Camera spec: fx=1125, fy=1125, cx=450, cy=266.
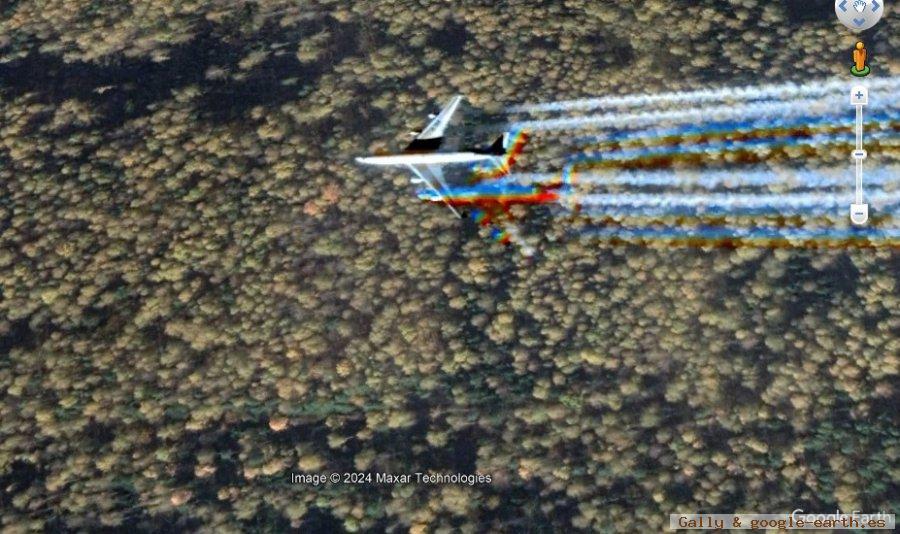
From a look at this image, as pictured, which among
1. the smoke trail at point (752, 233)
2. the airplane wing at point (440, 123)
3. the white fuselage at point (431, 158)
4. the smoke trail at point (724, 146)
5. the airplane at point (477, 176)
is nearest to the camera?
the smoke trail at point (752, 233)

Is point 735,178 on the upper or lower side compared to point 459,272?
upper

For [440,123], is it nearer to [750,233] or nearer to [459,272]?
[459,272]

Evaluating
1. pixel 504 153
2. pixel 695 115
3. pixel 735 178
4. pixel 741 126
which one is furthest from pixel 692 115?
pixel 504 153

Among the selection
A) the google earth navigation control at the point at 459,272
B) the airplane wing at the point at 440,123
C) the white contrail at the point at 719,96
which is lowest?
the google earth navigation control at the point at 459,272

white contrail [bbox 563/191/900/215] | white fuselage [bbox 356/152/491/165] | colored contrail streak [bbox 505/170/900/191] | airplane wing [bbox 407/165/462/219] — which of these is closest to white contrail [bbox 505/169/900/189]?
colored contrail streak [bbox 505/170/900/191]

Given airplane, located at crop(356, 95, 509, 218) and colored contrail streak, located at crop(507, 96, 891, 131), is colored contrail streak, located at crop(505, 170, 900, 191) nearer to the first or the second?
airplane, located at crop(356, 95, 509, 218)

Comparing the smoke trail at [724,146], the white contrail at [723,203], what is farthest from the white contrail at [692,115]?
the white contrail at [723,203]

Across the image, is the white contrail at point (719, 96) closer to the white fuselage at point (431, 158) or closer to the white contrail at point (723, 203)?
the white fuselage at point (431, 158)
